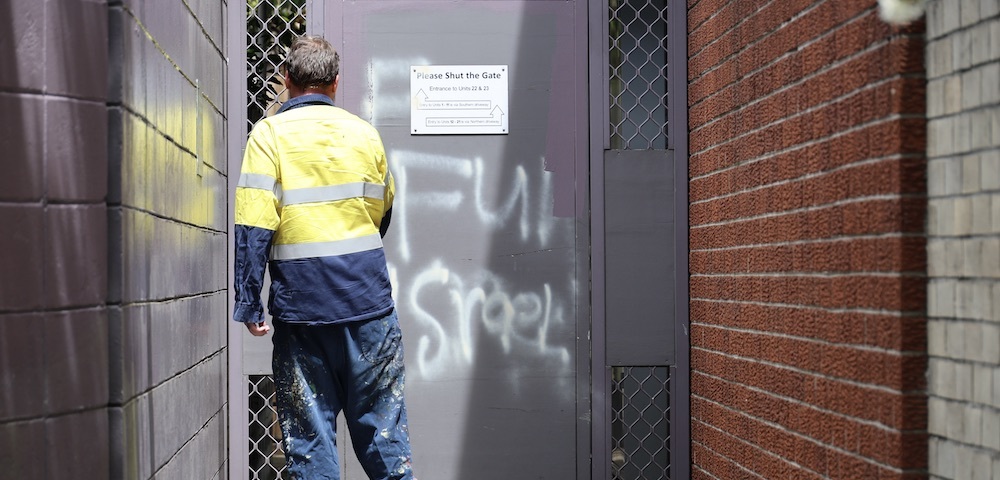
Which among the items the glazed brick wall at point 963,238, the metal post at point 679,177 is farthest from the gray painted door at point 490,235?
the glazed brick wall at point 963,238

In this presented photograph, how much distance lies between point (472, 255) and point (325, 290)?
124 cm

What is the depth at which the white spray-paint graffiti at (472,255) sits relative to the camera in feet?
15.4

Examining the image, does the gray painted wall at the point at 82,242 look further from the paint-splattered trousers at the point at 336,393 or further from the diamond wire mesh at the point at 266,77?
the diamond wire mesh at the point at 266,77

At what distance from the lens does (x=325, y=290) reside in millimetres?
3580

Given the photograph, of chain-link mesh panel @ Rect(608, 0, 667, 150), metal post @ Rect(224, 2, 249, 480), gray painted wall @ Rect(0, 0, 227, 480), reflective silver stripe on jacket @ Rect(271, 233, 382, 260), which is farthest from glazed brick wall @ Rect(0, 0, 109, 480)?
chain-link mesh panel @ Rect(608, 0, 667, 150)

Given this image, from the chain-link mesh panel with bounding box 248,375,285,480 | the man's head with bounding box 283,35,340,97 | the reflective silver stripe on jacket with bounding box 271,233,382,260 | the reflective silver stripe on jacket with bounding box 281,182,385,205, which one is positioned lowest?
the chain-link mesh panel with bounding box 248,375,285,480

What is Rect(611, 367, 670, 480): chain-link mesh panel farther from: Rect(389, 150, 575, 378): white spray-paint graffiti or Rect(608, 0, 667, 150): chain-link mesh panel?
Rect(608, 0, 667, 150): chain-link mesh panel

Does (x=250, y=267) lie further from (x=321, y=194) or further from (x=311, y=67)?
(x=311, y=67)

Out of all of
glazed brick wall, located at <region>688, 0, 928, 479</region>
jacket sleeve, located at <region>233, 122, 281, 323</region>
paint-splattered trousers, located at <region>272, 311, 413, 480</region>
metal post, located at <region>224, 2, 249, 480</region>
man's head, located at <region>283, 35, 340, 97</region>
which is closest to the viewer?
glazed brick wall, located at <region>688, 0, 928, 479</region>

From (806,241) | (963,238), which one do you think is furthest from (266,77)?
(963,238)

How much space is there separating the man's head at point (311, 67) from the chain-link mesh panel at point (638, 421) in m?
1.99

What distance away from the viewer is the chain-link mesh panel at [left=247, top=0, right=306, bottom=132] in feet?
15.3

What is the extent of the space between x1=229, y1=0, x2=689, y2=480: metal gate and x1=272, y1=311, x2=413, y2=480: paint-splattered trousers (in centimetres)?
95

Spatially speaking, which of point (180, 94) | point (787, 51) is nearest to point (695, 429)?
point (787, 51)
